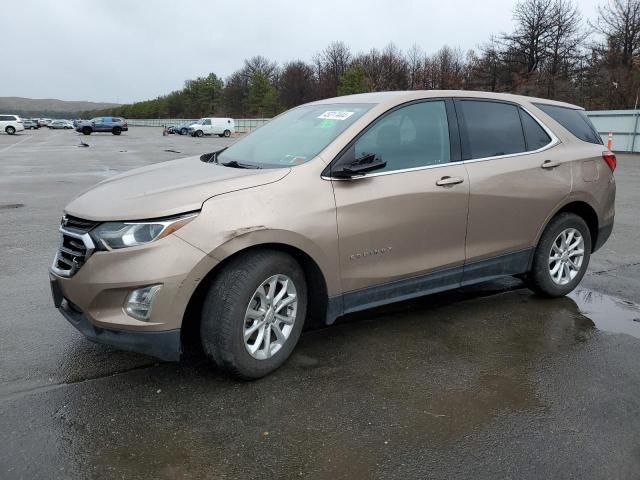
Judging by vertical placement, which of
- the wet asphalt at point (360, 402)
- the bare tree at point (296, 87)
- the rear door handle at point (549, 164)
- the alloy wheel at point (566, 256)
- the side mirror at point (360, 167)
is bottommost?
the wet asphalt at point (360, 402)

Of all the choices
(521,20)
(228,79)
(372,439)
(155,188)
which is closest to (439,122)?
(155,188)

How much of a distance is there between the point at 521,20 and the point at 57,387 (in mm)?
65299

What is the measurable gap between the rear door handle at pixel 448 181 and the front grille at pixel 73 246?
2380 mm

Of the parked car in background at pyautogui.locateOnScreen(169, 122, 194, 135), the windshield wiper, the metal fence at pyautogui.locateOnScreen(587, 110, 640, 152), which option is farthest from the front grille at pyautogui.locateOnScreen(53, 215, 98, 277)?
the parked car in background at pyautogui.locateOnScreen(169, 122, 194, 135)

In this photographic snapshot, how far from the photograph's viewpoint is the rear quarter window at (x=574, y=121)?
511cm

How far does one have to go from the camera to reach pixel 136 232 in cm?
306

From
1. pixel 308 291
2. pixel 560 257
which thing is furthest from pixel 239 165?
pixel 560 257

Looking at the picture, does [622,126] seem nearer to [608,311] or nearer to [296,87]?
[608,311]

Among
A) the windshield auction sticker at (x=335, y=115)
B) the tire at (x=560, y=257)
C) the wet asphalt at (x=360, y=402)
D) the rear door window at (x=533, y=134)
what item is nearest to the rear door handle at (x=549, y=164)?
the rear door window at (x=533, y=134)

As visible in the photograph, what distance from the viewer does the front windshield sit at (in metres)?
3.83

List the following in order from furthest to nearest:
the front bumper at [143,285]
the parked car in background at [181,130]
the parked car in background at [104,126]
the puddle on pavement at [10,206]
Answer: the parked car in background at [181,130], the parked car in background at [104,126], the puddle on pavement at [10,206], the front bumper at [143,285]

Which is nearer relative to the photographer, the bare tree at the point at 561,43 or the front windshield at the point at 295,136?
the front windshield at the point at 295,136

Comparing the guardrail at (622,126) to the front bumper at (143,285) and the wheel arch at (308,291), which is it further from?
the front bumper at (143,285)

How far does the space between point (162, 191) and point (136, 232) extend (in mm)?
349
